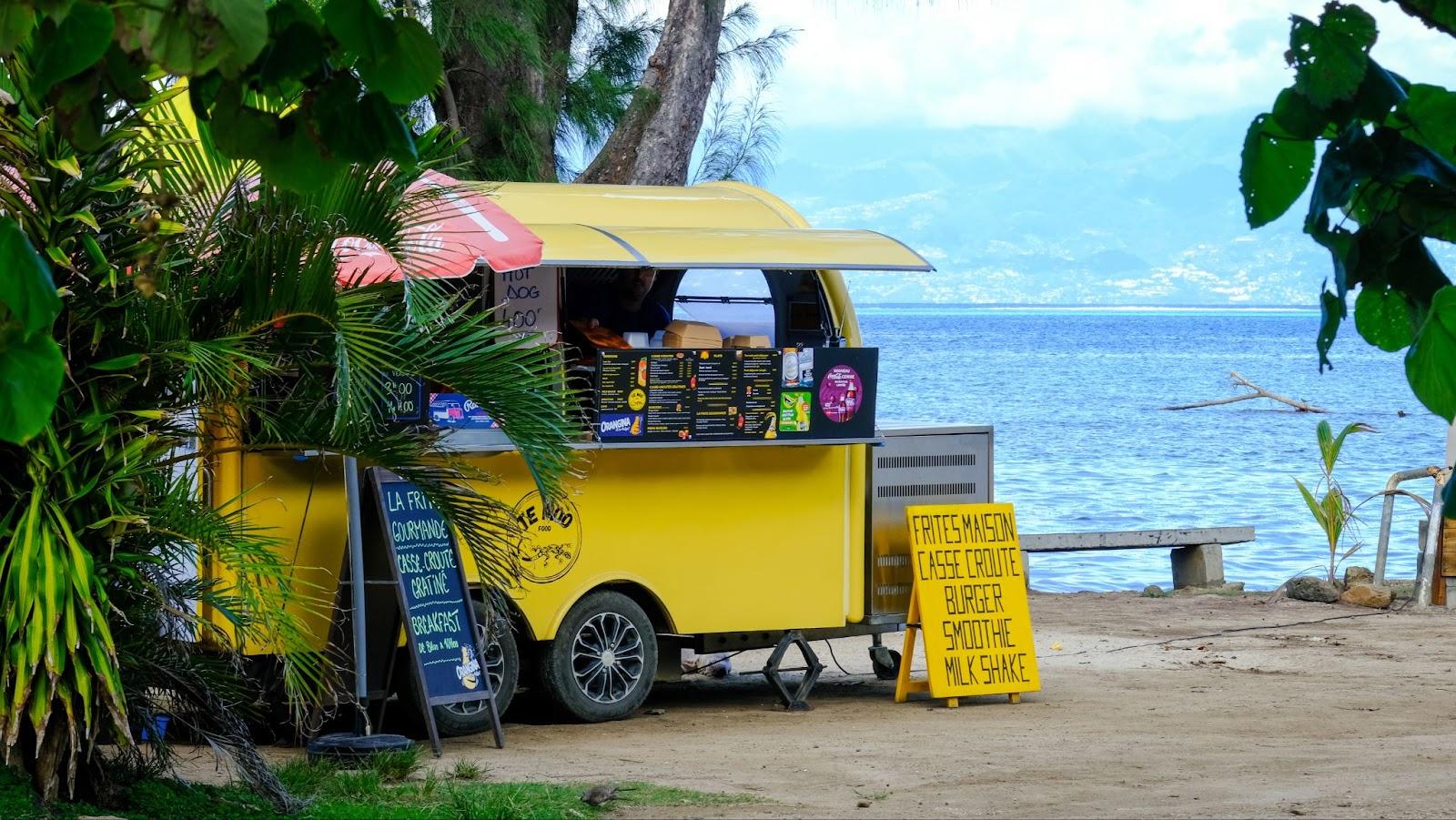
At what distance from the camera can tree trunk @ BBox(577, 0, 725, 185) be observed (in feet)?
40.7

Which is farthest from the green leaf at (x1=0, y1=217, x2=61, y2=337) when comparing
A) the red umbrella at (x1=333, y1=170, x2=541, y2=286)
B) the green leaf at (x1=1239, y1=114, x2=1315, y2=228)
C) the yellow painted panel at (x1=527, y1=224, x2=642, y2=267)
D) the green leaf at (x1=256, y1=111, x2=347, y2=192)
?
the yellow painted panel at (x1=527, y1=224, x2=642, y2=267)

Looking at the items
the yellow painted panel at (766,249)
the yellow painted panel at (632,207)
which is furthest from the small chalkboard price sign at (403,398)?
the yellow painted panel at (632,207)

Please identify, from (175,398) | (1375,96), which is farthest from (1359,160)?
(175,398)

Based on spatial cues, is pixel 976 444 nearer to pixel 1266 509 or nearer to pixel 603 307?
pixel 603 307

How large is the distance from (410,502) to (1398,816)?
13.5 ft

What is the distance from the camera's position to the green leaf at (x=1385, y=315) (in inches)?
73.1

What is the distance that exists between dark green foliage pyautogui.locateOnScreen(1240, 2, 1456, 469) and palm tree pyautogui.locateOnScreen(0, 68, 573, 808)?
389 centimetres

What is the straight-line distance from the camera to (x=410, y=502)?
7.53 metres

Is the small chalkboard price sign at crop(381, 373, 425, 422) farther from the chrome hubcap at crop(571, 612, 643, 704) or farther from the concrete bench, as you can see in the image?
the concrete bench

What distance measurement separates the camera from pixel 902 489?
908cm

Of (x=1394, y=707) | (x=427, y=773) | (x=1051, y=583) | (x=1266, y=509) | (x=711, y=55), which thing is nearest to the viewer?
(x=427, y=773)

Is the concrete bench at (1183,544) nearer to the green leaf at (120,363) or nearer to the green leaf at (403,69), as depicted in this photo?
the green leaf at (120,363)

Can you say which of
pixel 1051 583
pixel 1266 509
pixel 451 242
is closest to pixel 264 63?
pixel 451 242

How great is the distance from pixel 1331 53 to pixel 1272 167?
0.12 meters
